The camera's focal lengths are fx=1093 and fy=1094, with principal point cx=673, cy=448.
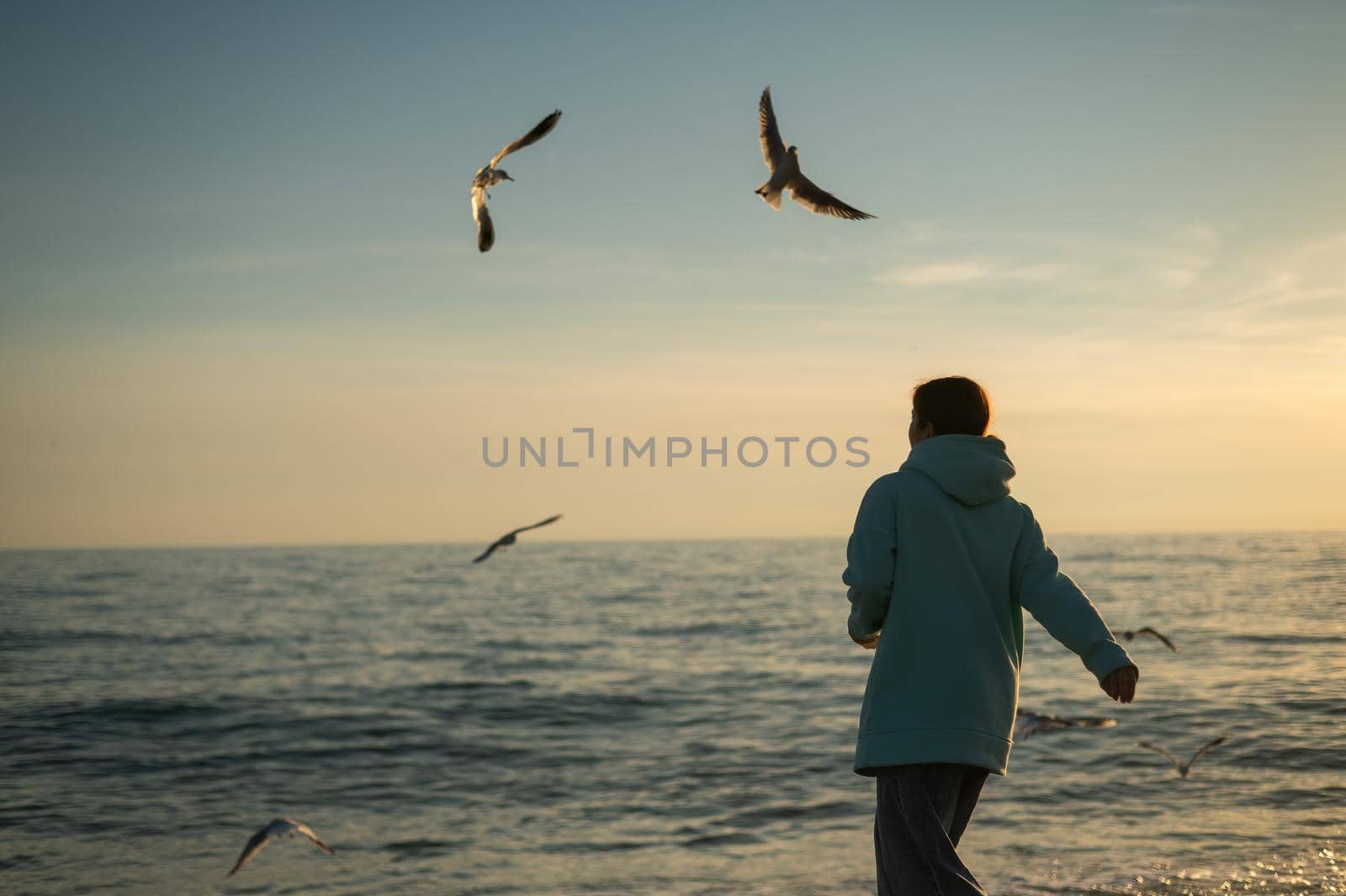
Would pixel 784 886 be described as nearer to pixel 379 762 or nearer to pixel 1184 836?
pixel 1184 836

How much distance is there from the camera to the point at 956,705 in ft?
9.84

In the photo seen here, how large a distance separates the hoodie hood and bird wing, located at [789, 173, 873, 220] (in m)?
3.81

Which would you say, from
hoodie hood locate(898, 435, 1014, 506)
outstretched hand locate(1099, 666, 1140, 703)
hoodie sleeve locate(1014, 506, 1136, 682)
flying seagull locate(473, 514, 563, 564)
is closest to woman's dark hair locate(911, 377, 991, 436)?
hoodie hood locate(898, 435, 1014, 506)

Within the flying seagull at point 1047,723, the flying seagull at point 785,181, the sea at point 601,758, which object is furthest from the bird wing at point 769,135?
the sea at point 601,758

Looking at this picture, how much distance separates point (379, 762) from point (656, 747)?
3124mm

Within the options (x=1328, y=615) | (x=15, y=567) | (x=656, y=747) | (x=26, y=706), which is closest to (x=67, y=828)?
(x=656, y=747)

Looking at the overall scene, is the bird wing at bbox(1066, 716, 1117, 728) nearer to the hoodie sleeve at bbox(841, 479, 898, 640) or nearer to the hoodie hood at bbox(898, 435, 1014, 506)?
the hoodie hood at bbox(898, 435, 1014, 506)

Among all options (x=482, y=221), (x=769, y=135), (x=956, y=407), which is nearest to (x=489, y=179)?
(x=482, y=221)

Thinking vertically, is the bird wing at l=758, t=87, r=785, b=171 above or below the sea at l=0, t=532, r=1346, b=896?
above

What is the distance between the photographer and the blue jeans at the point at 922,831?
2.98 metres

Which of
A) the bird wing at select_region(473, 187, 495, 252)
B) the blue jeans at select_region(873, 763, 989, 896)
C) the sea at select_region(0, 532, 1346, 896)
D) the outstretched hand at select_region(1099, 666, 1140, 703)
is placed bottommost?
the sea at select_region(0, 532, 1346, 896)

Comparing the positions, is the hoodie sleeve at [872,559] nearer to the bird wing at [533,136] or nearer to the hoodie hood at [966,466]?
the hoodie hood at [966,466]

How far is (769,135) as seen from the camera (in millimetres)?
6773

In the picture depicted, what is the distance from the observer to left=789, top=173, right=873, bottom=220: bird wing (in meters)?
6.79
